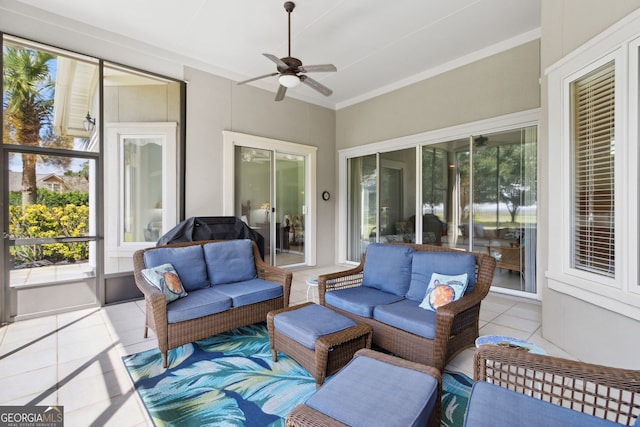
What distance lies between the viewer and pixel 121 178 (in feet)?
14.4

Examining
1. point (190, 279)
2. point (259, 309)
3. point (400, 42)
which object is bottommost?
point (259, 309)

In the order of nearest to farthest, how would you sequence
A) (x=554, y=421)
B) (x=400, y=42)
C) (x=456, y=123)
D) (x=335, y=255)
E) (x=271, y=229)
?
(x=554, y=421), (x=400, y=42), (x=456, y=123), (x=271, y=229), (x=335, y=255)

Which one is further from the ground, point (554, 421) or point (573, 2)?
point (573, 2)

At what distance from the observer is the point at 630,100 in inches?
85.6

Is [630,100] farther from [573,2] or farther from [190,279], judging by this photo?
[190,279]

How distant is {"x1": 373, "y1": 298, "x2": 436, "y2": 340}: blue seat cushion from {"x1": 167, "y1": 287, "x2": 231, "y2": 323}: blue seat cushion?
4.66 ft

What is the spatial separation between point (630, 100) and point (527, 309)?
8.78 feet

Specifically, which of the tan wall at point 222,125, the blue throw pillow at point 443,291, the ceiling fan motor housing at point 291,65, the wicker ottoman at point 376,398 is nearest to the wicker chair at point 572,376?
the wicker ottoman at point 376,398

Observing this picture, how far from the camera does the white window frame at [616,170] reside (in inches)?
84.7

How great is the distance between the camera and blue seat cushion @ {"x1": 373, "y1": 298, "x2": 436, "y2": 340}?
2230 millimetres

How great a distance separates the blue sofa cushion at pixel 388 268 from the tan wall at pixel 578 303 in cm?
142

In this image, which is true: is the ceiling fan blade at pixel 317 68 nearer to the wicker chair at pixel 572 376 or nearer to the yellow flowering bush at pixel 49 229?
the wicker chair at pixel 572 376

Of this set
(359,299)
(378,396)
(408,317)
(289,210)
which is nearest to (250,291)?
(359,299)

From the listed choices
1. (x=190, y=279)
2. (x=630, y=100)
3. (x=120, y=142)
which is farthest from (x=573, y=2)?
(x=120, y=142)
